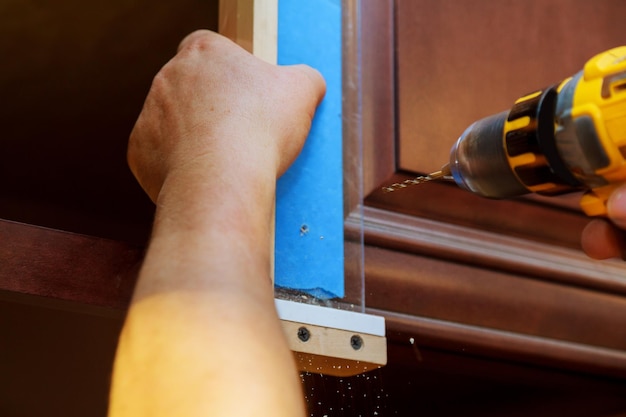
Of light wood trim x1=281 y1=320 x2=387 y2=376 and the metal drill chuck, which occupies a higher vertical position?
the metal drill chuck

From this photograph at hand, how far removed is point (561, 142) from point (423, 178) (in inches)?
6.1

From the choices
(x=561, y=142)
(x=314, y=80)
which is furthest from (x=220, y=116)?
(x=561, y=142)

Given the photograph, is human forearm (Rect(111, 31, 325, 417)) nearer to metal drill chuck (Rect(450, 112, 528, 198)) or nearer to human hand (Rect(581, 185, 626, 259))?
metal drill chuck (Rect(450, 112, 528, 198))

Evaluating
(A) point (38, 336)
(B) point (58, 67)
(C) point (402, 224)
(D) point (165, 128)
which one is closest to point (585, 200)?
(C) point (402, 224)

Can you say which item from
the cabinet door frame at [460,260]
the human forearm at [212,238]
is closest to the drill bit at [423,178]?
the cabinet door frame at [460,260]

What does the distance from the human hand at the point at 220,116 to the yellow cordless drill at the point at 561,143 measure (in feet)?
0.43

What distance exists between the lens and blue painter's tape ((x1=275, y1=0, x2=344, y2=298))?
58 centimetres

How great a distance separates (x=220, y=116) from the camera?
52 cm

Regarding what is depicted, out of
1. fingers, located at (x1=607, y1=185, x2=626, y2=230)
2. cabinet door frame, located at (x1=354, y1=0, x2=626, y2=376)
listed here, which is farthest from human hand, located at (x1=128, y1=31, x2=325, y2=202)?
fingers, located at (x1=607, y1=185, x2=626, y2=230)

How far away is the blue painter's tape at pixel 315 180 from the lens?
0.58m

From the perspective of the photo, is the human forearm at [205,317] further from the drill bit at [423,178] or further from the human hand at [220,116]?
the drill bit at [423,178]

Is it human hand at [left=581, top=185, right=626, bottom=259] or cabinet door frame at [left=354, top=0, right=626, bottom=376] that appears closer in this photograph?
human hand at [left=581, top=185, right=626, bottom=259]

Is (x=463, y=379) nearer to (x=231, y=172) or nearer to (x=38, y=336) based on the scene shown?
(x=231, y=172)

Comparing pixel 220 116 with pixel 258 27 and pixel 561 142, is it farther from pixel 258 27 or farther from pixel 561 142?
pixel 561 142
